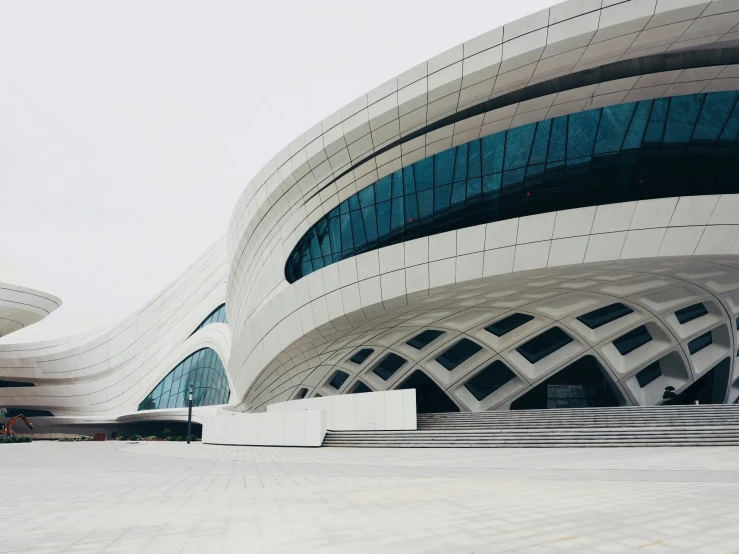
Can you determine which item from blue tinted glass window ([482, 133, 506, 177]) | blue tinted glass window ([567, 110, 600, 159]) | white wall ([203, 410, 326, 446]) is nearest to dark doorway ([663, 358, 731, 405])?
blue tinted glass window ([567, 110, 600, 159])

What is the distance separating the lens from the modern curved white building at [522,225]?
1816cm

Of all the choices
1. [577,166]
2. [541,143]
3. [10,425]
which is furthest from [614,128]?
[10,425]

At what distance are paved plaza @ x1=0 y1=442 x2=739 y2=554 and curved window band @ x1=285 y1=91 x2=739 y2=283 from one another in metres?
11.5

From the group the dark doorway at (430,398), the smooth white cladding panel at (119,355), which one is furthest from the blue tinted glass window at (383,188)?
the smooth white cladding panel at (119,355)

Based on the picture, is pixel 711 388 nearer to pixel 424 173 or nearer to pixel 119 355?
pixel 424 173

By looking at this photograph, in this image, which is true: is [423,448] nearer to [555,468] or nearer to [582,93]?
[555,468]

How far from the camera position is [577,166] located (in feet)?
64.0

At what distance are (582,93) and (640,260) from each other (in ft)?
20.7

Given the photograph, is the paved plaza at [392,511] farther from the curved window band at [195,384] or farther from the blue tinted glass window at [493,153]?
the curved window band at [195,384]

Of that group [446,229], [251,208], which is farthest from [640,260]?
[251,208]

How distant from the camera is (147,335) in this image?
178ft

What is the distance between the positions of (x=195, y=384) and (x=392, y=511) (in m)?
44.9

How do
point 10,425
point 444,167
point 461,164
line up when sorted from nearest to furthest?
point 461,164, point 444,167, point 10,425

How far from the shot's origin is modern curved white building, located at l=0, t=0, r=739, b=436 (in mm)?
18156
